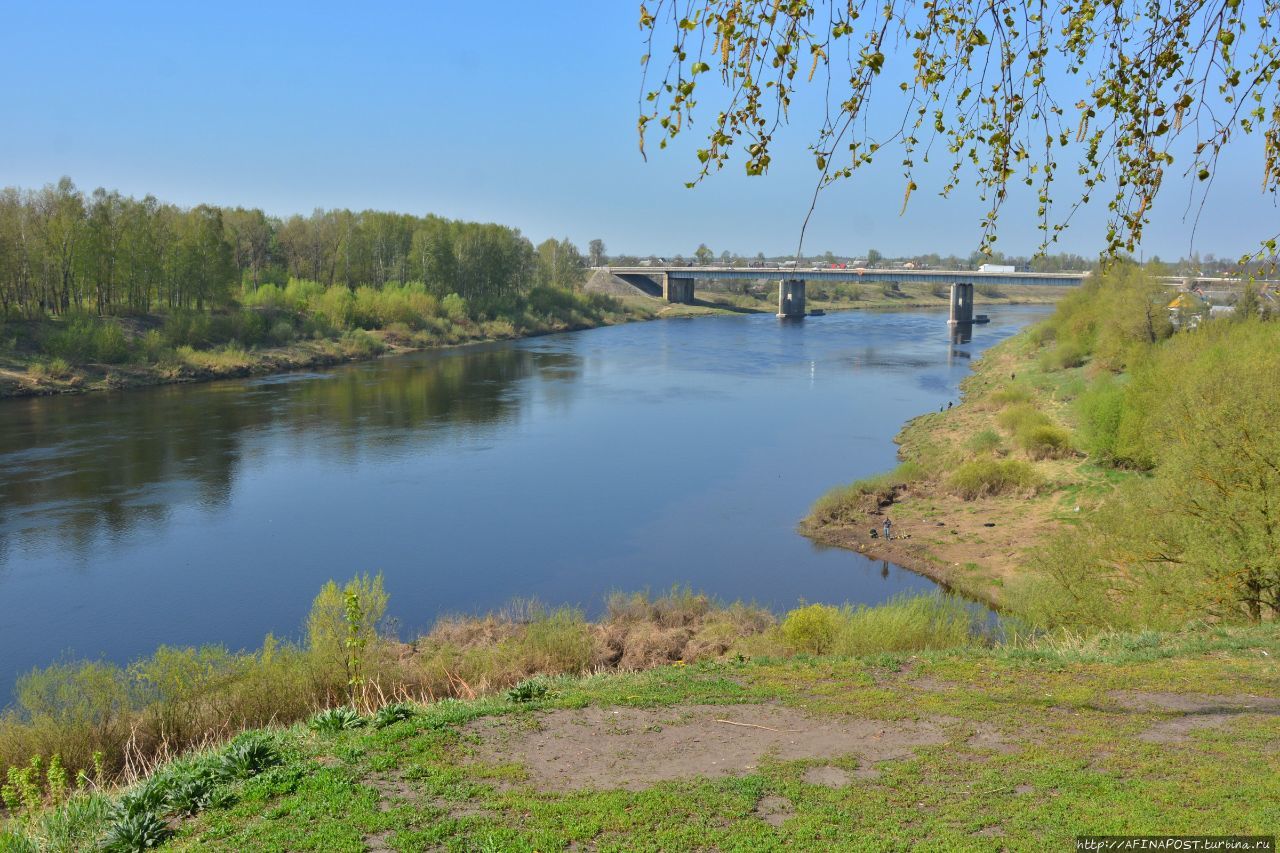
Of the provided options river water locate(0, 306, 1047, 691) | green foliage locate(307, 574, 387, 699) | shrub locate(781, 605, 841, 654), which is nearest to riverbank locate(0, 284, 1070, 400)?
river water locate(0, 306, 1047, 691)

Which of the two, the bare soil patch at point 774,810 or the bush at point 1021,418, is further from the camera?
the bush at point 1021,418

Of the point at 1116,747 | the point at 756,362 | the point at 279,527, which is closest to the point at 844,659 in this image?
the point at 1116,747

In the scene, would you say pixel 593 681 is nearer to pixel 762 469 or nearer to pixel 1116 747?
pixel 1116 747

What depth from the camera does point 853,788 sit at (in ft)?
21.0

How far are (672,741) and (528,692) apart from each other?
1.83 m

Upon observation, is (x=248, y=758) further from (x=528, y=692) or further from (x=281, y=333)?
(x=281, y=333)

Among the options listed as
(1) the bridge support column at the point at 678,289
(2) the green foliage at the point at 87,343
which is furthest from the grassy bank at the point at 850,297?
(2) the green foliage at the point at 87,343

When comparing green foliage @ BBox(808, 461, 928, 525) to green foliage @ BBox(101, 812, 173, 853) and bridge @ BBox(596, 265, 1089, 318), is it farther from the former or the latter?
bridge @ BBox(596, 265, 1089, 318)

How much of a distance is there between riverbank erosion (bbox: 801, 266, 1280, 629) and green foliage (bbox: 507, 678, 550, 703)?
893cm

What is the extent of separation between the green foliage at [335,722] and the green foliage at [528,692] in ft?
4.53

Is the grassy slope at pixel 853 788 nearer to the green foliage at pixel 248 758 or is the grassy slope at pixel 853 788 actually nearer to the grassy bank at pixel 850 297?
the green foliage at pixel 248 758

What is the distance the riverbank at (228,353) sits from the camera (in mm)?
45250

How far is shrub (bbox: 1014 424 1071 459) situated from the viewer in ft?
104

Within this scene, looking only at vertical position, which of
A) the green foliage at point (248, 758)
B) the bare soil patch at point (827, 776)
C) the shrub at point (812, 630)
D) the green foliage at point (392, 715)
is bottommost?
the shrub at point (812, 630)
